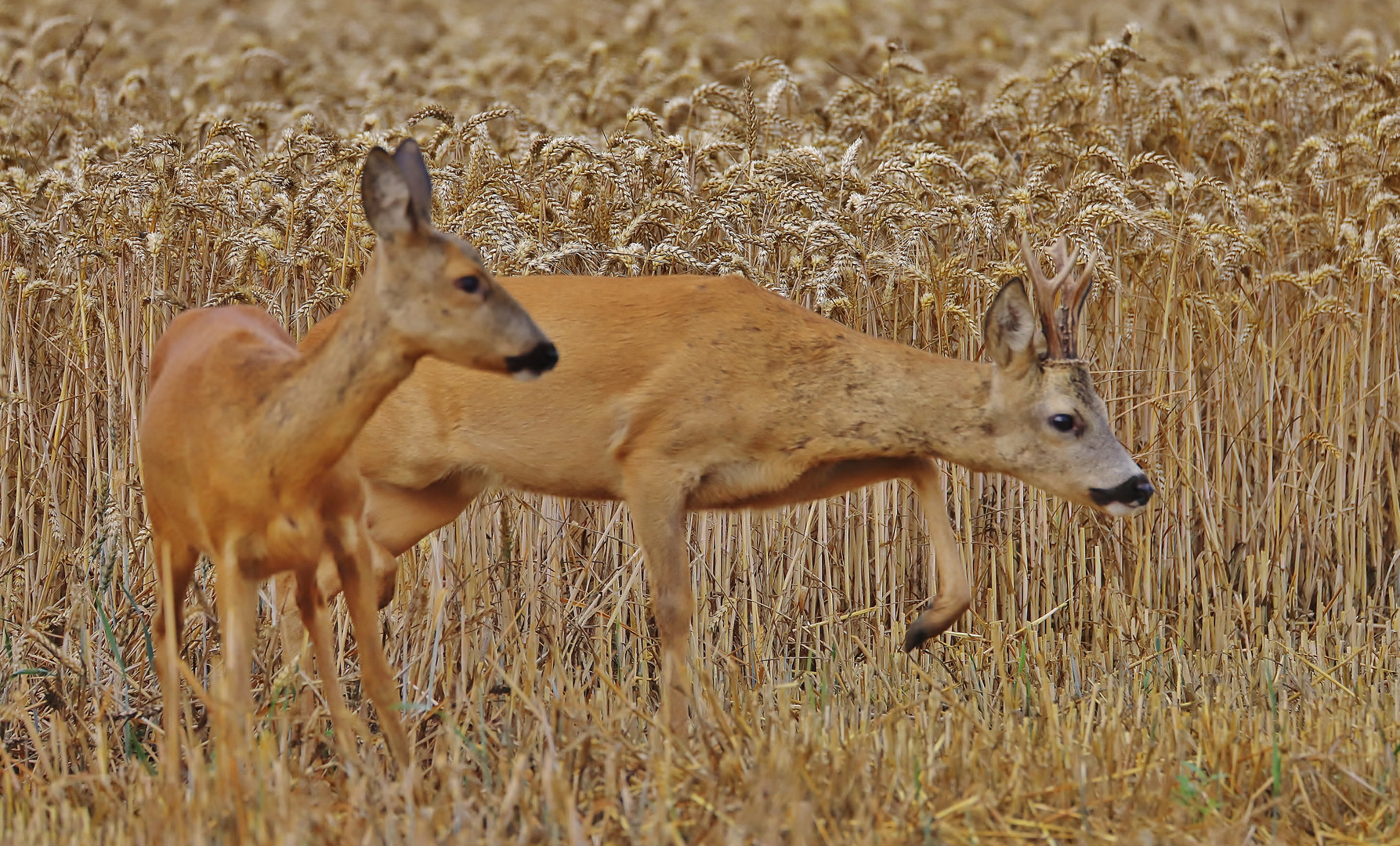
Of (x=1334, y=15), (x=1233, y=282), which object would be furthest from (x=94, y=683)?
(x=1334, y=15)

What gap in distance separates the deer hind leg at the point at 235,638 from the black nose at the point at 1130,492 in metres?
2.77

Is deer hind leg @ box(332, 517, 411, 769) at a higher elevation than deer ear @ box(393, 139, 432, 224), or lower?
lower

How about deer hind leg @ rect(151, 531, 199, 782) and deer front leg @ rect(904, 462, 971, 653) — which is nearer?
deer hind leg @ rect(151, 531, 199, 782)

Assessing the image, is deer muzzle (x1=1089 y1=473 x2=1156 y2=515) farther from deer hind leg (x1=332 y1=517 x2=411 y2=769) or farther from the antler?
deer hind leg (x1=332 y1=517 x2=411 y2=769)

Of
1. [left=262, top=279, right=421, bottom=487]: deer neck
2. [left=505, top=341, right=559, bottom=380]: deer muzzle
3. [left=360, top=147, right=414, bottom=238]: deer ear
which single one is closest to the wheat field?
[left=262, top=279, right=421, bottom=487]: deer neck

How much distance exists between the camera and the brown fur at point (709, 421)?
586 centimetres

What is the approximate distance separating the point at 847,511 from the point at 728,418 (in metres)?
1.35

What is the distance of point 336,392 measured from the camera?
13.9 ft

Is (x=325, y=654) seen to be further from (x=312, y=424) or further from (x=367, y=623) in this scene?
(x=312, y=424)

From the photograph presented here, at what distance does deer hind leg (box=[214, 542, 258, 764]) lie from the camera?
443 centimetres

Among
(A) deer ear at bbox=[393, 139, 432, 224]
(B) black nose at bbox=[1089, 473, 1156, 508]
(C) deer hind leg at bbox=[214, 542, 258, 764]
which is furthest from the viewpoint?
(B) black nose at bbox=[1089, 473, 1156, 508]

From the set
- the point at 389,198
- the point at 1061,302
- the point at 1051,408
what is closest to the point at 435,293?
the point at 389,198

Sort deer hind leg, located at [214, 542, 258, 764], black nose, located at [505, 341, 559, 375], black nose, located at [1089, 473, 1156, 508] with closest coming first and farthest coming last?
black nose, located at [505, 341, 559, 375]
deer hind leg, located at [214, 542, 258, 764]
black nose, located at [1089, 473, 1156, 508]

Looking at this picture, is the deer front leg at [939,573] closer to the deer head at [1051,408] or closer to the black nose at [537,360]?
the deer head at [1051,408]
